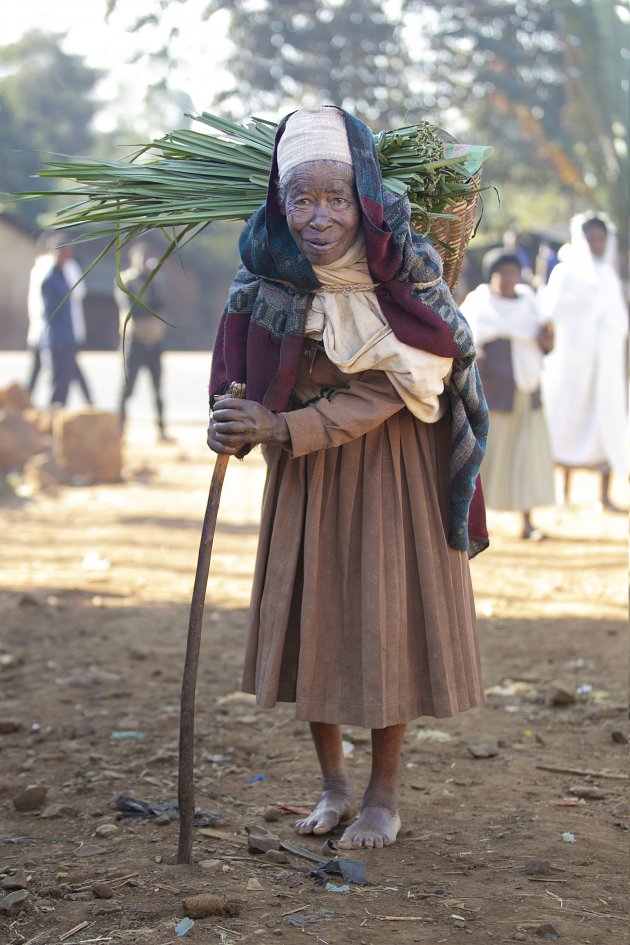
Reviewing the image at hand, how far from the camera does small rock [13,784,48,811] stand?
376 cm

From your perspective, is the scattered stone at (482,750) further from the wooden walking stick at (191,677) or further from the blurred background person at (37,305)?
the blurred background person at (37,305)

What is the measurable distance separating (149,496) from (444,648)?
7429 mm

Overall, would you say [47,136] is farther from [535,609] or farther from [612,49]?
[535,609]

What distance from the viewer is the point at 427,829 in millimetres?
3580

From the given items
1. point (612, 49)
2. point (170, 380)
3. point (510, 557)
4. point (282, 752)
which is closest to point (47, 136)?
point (170, 380)

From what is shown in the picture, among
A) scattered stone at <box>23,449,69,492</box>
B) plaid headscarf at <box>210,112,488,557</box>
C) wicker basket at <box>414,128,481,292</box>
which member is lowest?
scattered stone at <box>23,449,69,492</box>

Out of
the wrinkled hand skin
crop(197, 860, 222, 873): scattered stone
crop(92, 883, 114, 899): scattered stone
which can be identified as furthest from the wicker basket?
crop(92, 883, 114, 899): scattered stone

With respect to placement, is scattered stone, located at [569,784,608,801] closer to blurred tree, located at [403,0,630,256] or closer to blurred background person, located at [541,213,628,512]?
blurred background person, located at [541,213,628,512]

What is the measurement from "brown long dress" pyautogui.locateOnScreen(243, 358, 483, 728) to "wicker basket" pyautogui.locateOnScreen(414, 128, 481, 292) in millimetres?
529

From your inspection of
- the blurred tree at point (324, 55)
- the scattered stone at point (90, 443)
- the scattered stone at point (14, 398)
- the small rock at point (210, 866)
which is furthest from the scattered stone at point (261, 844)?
the blurred tree at point (324, 55)

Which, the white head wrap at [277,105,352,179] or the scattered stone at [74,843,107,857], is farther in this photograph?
the scattered stone at [74,843,107,857]

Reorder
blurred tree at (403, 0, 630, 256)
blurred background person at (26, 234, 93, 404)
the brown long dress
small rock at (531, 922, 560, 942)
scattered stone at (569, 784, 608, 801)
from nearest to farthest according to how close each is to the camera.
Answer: small rock at (531, 922, 560, 942)
the brown long dress
scattered stone at (569, 784, 608, 801)
blurred background person at (26, 234, 93, 404)
blurred tree at (403, 0, 630, 256)

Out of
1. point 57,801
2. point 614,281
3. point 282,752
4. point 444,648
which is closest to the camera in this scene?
point 444,648

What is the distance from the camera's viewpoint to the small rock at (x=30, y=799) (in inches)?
148
